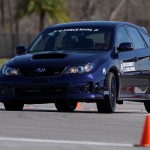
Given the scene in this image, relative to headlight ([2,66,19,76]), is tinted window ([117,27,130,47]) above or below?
above

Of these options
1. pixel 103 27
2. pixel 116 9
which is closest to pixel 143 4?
pixel 116 9

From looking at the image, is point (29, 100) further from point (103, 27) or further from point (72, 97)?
point (103, 27)

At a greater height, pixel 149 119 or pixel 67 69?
pixel 149 119

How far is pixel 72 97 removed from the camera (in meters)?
15.0

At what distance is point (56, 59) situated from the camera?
15219 mm

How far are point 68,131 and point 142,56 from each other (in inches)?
201

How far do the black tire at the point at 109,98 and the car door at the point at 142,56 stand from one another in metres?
0.98

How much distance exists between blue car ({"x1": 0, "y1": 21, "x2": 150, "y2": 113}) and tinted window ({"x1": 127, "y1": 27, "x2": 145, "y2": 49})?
0.04 meters

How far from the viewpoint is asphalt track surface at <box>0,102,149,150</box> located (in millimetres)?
10398

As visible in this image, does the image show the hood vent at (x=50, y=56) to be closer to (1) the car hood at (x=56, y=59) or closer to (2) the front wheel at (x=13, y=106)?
(1) the car hood at (x=56, y=59)

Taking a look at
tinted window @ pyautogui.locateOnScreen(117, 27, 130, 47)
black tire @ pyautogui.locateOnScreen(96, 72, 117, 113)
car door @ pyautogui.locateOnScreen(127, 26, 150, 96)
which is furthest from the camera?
car door @ pyautogui.locateOnScreen(127, 26, 150, 96)

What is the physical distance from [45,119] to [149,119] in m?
3.18

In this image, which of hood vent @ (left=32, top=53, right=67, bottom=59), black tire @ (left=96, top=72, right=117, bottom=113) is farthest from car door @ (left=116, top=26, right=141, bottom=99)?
hood vent @ (left=32, top=53, right=67, bottom=59)

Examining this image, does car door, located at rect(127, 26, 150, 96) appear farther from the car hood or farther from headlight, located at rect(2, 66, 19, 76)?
headlight, located at rect(2, 66, 19, 76)
